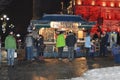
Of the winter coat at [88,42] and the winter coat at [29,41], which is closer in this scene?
the winter coat at [29,41]

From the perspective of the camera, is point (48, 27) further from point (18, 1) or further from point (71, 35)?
point (18, 1)

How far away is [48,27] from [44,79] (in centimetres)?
1598

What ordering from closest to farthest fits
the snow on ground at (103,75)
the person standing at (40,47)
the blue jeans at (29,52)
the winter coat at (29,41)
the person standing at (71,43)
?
the snow on ground at (103,75) → the winter coat at (29,41) → the blue jeans at (29,52) → the person standing at (71,43) → the person standing at (40,47)

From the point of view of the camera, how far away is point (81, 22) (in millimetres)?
33906

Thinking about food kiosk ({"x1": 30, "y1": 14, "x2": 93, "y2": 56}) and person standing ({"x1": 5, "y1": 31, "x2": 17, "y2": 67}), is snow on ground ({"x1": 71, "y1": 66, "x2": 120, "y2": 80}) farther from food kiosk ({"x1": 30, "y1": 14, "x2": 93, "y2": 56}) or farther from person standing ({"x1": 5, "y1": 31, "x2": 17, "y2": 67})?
food kiosk ({"x1": 30, "y1": 14, "x2": 93, "y2": 56})

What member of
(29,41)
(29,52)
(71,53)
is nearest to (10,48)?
(29,41)

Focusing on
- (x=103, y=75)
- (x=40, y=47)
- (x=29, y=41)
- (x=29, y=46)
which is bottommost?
(x=40, y=47)

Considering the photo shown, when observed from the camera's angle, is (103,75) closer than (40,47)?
Yes

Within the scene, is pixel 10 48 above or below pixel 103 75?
above

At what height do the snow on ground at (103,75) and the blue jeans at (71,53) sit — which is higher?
the snow on ground at (103,75)

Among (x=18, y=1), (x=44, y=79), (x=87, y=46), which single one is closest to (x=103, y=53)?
(x=87, y=46)

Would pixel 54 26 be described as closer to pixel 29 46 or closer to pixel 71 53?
pixel 71 53

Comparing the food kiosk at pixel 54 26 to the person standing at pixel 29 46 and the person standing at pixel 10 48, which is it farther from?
the person standing at pixel 10 48

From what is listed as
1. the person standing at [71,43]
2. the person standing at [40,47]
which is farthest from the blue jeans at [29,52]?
the person standing at [71,43]
